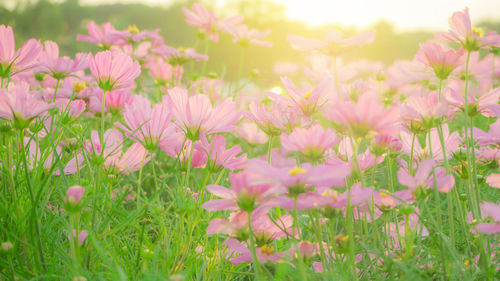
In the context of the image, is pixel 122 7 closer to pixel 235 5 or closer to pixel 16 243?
pixel 235 5

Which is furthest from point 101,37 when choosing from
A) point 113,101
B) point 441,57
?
point 441,57

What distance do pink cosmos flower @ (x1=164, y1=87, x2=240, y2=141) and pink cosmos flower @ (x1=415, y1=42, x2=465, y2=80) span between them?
0.35 metres

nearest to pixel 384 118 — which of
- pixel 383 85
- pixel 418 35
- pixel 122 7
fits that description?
pixel 383 85

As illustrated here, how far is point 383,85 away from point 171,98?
1333 mm

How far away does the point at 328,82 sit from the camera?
0.73 meters

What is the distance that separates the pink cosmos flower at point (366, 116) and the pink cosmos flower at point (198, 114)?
0.70ft

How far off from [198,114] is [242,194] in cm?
20

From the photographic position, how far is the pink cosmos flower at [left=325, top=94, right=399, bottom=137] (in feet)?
1.66

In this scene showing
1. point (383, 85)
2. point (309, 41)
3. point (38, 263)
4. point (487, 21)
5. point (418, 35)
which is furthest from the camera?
point (418, 35)

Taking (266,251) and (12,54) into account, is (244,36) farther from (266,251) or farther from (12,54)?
(266,251)

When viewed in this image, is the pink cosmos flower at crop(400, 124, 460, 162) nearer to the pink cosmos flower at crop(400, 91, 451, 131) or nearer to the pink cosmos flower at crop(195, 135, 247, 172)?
the pink cosmos flower at crop(400, 91, 451, 131)

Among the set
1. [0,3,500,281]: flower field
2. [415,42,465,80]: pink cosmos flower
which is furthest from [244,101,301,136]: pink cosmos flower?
[415,42,465,80]: pink cosmos flower

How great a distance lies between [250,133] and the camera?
53.9 inches

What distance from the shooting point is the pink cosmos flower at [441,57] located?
28.5 inches
